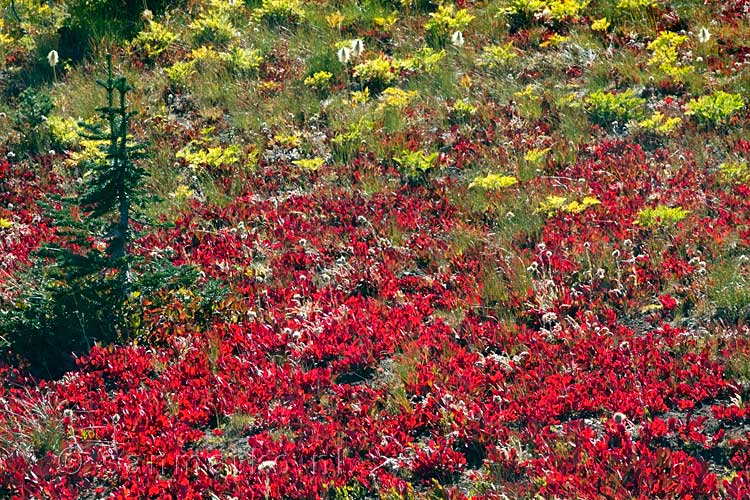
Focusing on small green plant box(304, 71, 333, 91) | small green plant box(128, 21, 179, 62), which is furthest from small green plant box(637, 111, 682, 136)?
small green plant box(128, 21, 179, 62)

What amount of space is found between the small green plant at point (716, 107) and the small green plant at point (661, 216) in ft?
8.07

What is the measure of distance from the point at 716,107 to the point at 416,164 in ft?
12.7

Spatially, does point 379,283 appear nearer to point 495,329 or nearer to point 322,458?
point 495,329

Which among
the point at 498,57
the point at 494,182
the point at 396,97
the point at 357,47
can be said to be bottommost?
the point at 494,182

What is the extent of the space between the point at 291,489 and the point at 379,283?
3.19 m

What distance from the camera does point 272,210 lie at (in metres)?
10.4

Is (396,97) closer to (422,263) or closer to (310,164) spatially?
(310,164)

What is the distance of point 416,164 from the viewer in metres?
10.9

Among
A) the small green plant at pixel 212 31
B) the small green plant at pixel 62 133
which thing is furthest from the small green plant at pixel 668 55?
the small green plant at pixel 62 133

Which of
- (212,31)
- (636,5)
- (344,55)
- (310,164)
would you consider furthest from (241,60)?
(636,5)

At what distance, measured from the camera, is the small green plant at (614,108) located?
36.8 ft

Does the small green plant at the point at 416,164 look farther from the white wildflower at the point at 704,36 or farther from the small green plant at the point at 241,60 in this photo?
the white wildflower at the point at 704,36

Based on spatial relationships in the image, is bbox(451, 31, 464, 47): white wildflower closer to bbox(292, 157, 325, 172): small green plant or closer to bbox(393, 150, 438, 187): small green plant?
bbox(393, 150, 438, 187): small green plant

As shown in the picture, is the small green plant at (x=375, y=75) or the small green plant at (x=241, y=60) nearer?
the small green plant at (x=375, y=75)
